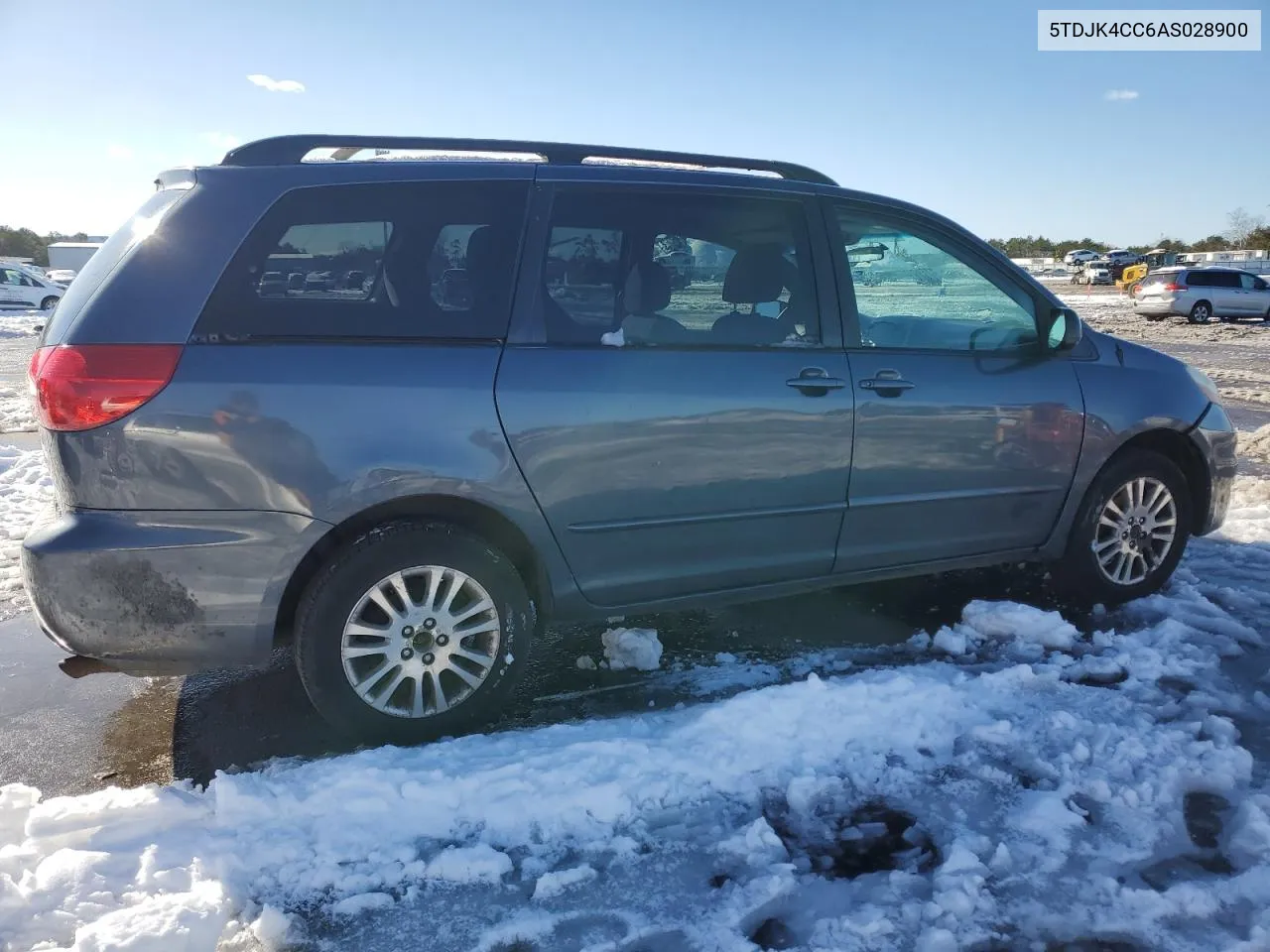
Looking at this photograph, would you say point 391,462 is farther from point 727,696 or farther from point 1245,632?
point 1245,632

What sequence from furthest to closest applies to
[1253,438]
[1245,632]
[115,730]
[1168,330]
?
[1168,330] < [1253,438] < [1245,632] < [115,730]

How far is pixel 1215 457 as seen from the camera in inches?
174

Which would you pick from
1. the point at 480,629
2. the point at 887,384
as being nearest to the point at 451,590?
the point at 480,629

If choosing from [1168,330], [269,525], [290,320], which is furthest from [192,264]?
[1168,330]

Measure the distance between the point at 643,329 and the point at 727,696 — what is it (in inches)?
55.8

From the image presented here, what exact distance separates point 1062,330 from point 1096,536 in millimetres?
1019

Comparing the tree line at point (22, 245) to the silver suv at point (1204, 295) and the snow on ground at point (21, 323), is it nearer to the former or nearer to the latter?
the snow on ground at point (21, 323)

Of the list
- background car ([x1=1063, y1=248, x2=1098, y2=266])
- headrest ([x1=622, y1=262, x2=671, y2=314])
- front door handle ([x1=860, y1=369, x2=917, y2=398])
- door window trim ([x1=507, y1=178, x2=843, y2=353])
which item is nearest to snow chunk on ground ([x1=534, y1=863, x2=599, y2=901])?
door window trim ([x1=507, y1=178, x2=843, y2=353])

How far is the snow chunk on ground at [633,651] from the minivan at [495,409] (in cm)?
40

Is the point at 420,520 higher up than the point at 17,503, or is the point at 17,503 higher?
the point at 420,520

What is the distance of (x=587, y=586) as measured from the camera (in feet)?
10.7

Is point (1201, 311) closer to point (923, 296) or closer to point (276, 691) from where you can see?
point (923, 296)

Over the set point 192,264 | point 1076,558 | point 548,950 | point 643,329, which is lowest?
point 548,950

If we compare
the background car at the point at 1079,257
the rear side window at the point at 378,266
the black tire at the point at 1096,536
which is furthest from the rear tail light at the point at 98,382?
the background car at the point at 1079,257
